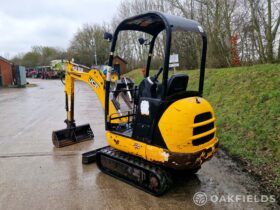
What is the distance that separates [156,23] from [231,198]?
289 cm

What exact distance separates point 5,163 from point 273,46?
1023 cm

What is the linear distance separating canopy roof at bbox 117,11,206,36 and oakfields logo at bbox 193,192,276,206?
228 cm

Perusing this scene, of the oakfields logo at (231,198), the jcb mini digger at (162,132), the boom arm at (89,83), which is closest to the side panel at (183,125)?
the jcb mini digger at (162,132)

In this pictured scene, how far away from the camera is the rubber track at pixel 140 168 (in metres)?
3.51

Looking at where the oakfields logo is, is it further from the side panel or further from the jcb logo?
the jcb logo

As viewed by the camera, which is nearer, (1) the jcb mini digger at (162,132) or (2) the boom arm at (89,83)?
(1) the jcb mini digger at (162,132)

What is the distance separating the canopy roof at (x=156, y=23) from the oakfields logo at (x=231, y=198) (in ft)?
7.50

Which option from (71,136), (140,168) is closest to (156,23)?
(140,168)

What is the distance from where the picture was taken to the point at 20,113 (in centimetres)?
1041

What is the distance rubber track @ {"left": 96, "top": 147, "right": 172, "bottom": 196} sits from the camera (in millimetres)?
3514

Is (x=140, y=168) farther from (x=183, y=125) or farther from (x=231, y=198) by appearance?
(x=231, y=198)

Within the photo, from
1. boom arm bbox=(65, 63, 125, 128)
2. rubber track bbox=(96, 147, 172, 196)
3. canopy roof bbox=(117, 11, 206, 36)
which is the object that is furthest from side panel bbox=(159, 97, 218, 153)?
boom arm bbox=(65, 63, 125, 128)

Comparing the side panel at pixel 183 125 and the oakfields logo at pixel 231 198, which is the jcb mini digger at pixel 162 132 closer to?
the side panel at pixel 183 125

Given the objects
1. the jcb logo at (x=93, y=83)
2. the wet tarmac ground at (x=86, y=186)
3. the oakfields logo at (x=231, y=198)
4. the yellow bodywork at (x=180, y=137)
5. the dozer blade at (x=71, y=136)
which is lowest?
the oakfields logo at (x=231, y=198)
